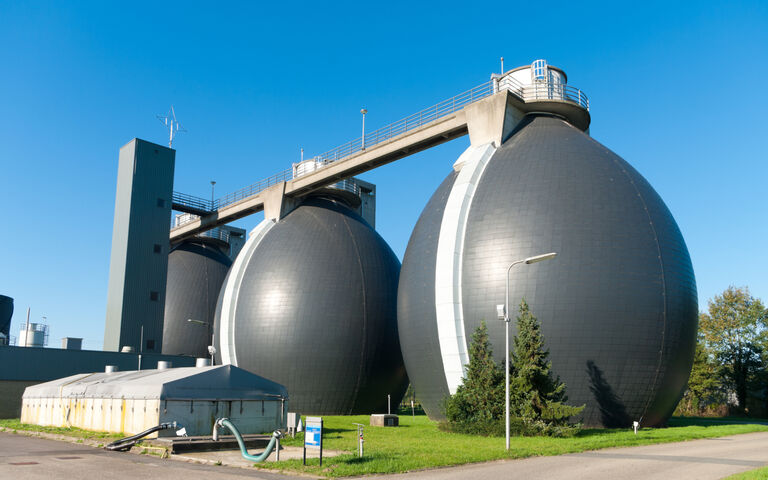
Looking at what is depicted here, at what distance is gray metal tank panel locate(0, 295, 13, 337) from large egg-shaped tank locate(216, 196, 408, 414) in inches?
761

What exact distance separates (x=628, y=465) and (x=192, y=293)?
48.7m

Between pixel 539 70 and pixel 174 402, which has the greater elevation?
pixel 539 70

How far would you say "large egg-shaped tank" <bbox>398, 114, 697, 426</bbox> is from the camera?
3080cm

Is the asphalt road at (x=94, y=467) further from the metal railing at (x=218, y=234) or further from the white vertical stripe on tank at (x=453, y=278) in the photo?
the metal railing at (x=218, y=234)

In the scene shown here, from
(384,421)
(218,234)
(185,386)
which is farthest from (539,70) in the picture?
(218,234)

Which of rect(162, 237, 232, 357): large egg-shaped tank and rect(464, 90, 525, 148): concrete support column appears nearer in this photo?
rect(464, 90, 525, 148): concrete support column

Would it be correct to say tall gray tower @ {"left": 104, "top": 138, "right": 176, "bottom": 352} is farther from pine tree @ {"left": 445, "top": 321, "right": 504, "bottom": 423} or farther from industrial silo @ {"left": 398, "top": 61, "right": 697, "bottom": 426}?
pine tree @ {"left": 445, "top": 321, "right": 504, "bottom": 423}

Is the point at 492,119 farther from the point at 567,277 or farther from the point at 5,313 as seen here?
the point at 5,313

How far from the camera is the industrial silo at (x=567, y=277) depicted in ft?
101

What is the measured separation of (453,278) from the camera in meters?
33.2

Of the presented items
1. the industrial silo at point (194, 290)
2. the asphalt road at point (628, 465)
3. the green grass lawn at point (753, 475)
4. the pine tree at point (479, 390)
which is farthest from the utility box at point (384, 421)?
the industrial silo at point (194, 290)

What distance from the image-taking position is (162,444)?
22359 mm

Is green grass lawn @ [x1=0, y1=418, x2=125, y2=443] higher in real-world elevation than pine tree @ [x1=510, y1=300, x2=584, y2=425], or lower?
lower

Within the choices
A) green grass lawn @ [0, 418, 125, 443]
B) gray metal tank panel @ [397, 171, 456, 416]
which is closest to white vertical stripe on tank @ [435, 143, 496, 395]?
gray metal tank panel @ [397, 171, 456, 416]
